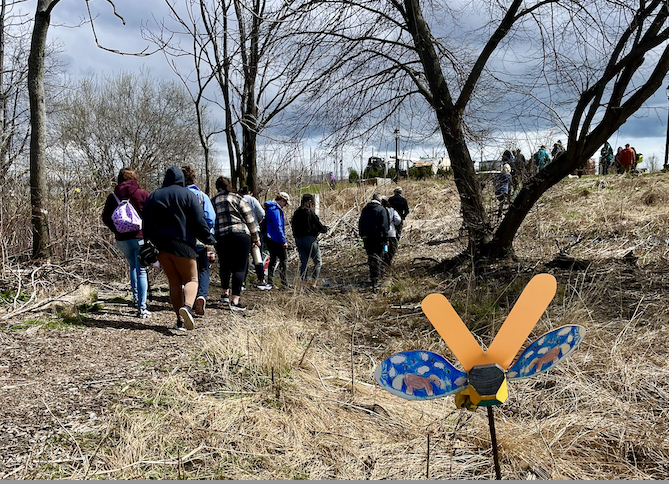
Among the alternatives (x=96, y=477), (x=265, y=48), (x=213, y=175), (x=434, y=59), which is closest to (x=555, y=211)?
(x=434, y=59)

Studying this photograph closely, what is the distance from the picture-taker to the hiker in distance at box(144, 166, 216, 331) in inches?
199

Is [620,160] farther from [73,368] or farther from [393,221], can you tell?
[73,368]

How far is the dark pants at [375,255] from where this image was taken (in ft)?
26.4

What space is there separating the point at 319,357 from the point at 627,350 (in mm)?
2503

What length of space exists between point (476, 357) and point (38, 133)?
22.2 ft

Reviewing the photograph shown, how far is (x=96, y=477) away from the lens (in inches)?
104

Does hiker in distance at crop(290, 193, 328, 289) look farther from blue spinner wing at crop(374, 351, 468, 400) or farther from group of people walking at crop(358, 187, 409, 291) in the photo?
blue spinner wing at crop(374, 351, 468, 400)

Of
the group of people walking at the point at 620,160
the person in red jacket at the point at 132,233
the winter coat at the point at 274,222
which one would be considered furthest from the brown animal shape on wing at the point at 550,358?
the group of people walking at the point at 620,160

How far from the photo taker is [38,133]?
6.88 meters

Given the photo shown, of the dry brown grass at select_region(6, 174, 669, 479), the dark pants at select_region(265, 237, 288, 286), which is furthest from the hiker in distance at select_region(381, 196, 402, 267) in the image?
the dry brown grass at select_region(6, 174, 669, 479)

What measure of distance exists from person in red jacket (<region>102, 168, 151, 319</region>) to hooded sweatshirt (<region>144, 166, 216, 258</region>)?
594 millimetres

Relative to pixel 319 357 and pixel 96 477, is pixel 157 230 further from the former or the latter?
pixel 96 477

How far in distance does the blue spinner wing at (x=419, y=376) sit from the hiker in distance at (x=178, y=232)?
3.46 metres

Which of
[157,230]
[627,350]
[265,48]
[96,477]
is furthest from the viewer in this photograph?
[265,48]
